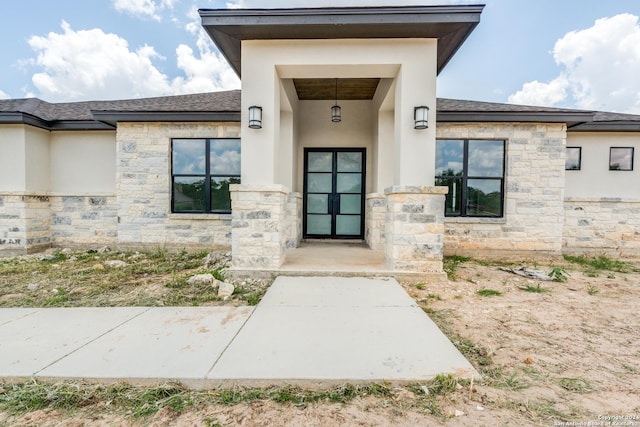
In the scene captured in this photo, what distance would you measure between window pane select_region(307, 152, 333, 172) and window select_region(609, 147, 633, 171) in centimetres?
655

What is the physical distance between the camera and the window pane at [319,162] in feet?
23.5

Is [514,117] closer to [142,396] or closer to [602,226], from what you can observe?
[602,226]

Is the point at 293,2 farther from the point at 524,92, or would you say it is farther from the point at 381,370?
the point at 524,92

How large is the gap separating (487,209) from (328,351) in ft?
19.0

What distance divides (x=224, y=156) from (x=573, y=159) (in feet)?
26.9

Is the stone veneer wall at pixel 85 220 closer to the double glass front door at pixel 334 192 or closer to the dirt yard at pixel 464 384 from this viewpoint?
the dirt yard at pixel 464 384

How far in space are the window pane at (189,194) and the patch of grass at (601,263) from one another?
27.0 ft

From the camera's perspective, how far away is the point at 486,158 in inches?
252

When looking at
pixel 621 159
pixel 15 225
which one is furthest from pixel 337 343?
pixel 621 159

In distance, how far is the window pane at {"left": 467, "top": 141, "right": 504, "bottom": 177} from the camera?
638cm

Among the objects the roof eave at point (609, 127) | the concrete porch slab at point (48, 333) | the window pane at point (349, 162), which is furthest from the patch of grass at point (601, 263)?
the concrete porch slab at point (48, 333)

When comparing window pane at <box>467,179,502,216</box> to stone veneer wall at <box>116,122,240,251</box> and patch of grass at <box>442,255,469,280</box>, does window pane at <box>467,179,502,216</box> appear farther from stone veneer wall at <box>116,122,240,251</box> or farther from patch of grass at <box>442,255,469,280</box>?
stone veneer wall at <box>116,122,240,251</box>

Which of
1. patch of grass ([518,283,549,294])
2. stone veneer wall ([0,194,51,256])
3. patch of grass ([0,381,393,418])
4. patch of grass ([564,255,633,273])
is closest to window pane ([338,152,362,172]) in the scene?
patch of grass ([518,283,549,294])

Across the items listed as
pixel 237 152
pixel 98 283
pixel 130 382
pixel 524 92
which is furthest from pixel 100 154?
pixel 524 92
